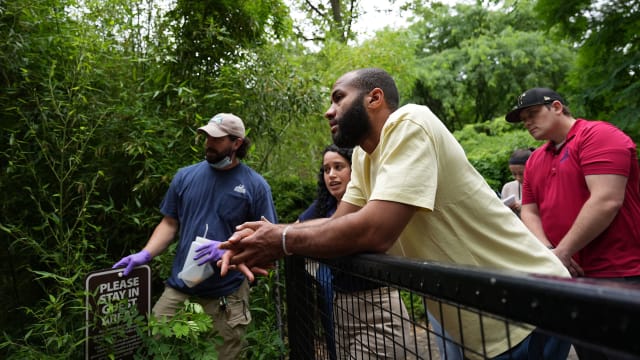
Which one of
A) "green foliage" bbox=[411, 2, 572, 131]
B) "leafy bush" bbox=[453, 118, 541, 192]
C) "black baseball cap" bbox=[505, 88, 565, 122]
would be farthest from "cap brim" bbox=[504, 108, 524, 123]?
"green foliage" bbox=[411, 2, 572, 131]

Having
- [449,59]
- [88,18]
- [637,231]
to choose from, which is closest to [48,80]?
[88,18]

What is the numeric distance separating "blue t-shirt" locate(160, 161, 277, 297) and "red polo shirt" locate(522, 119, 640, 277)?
177 cm

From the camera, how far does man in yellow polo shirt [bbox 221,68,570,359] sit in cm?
112

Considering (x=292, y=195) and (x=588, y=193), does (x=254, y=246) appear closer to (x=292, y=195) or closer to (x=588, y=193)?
(x=588, y=193)

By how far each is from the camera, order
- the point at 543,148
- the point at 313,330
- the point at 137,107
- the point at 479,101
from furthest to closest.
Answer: the point at 479,101 < the point at 137,107 < the point at 543,148 < the point at 313,330

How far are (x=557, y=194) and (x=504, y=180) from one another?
16.0 ft

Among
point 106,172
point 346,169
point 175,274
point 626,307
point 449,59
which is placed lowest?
point 175,274

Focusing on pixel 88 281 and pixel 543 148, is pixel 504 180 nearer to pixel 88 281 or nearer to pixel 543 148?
pixel 543 148

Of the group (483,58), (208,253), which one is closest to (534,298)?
(208,253)

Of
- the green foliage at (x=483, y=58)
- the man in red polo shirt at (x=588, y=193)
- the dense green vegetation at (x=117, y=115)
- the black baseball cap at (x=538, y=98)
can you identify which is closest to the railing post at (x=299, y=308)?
the dense green vegetation at (x=117, y=115)

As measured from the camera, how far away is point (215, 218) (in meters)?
2.68

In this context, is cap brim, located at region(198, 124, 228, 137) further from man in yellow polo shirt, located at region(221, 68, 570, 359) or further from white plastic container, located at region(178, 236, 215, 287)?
man in yellow polo shirt, located at region(221, 68, 570, 359)

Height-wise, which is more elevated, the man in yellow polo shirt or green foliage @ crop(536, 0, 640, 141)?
green foliage @ crop(536, 0, 640, 141)

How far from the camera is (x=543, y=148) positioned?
2.29 m
